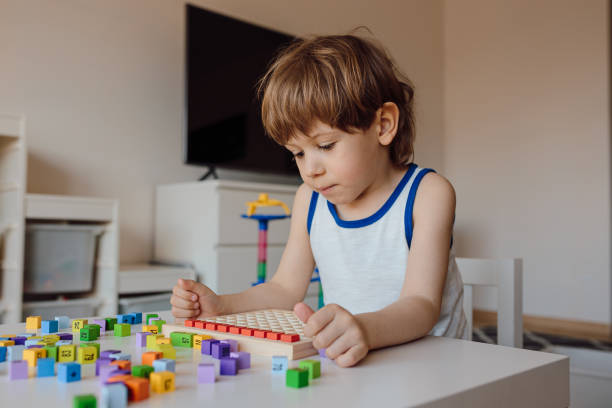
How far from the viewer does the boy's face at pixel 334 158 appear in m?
0.79

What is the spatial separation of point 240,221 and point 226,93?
2.19 ft

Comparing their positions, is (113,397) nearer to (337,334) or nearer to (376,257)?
(337,334)

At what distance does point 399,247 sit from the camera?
878 mm

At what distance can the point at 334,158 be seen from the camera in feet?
2.63

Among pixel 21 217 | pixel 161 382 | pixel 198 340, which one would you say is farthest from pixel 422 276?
pixel 21 217

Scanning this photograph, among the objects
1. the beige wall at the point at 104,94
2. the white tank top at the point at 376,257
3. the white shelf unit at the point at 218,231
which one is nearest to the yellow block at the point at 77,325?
the white tank top at the point at 376,257

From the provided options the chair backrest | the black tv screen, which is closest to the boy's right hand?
the chair backrest

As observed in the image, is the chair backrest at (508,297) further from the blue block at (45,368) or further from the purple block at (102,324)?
the blue block at (45,368)

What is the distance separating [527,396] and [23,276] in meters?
1.85

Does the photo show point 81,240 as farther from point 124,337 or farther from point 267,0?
point 267,0

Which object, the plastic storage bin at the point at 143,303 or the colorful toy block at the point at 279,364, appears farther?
the plastic storage bin at the point at 143,303

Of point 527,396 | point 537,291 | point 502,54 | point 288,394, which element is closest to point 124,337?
point 288,394

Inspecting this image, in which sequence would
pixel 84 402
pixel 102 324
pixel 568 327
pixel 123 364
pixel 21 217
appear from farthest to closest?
pixel 568 327
pixel 21 217
pixel 102 324
pixel 123 364
pixel 84 402

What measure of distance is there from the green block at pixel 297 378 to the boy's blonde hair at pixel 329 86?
1.50ft
